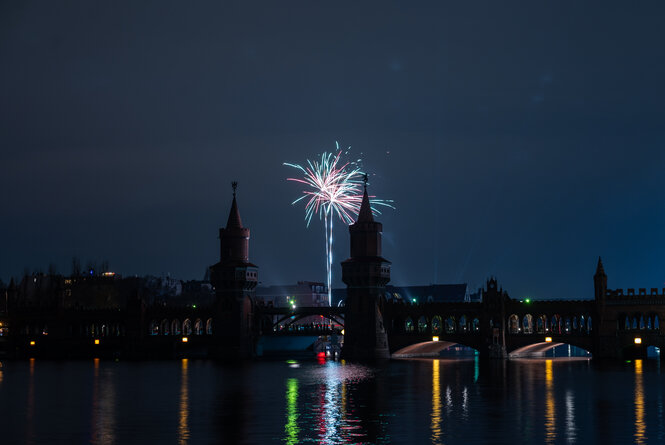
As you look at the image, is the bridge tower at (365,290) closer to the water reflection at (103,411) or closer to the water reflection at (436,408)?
the water reflection at (436,408)

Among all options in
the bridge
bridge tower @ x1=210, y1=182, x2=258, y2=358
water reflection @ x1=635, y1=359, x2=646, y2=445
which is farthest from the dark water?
bridge tower @ x1=210, y1=182, x2=258, y2=358

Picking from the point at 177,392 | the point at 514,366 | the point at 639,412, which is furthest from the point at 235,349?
the point at 639,412

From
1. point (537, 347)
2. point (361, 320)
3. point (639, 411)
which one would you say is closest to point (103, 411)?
point (639, 411)

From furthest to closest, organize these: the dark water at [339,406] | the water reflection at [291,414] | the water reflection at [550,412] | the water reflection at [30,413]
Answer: the water reflection at [30,413], the dark water at [339,406], the water reflection at [550,412], the water reflection at [291,414]

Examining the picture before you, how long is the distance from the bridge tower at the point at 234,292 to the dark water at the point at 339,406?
38.4 meters

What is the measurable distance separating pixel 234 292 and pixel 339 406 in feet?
285

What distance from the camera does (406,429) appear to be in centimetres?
5653

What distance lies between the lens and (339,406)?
70438 mm

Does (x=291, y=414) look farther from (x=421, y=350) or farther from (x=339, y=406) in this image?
(x=421, y=350)

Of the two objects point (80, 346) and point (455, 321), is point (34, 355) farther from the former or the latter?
point (455, 321)

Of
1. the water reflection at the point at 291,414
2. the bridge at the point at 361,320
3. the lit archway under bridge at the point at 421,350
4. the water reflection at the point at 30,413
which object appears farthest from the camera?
the lit archway under bridge at the point at 421,350

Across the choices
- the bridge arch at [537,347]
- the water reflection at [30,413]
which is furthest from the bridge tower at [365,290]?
the water reflection at [30,413]

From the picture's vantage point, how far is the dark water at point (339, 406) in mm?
54281

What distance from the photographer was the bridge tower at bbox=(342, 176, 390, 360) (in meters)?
147
